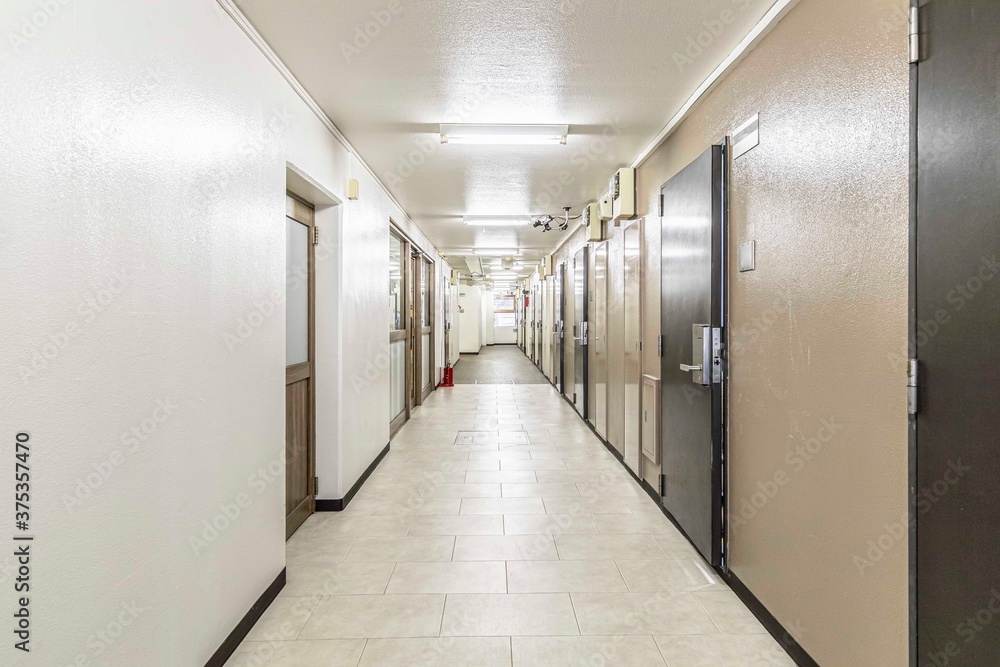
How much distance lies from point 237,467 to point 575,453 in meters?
3.50

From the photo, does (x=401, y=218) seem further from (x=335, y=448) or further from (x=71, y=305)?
(x=71, y=305)

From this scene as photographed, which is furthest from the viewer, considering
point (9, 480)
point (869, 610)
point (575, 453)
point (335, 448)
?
point (575, 453)

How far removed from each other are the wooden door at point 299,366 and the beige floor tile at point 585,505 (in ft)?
5.39

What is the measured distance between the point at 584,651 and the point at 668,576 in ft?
2.61

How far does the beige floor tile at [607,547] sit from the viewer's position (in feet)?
9.10

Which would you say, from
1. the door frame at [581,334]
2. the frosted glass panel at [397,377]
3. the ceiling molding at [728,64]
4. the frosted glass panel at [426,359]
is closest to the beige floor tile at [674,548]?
the ceiling molding at [728,64]

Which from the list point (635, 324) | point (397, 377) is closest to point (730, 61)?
point (635, 324)

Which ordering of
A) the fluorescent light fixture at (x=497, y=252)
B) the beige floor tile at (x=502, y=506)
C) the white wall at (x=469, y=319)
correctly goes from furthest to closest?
1. the white wall at (x=469, y=319)
2. the fluorescent light fixture at (x=497, y=252)
3. the beige floor tile at (x=502, y=506)

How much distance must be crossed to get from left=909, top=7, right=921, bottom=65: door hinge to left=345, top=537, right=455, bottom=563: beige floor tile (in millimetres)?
2790

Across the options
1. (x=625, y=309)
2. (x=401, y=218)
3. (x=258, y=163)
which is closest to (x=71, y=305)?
(x=258, y=163)

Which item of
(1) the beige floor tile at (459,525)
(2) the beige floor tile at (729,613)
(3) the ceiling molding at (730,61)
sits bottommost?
(2) the beige floor tile at (729,613)

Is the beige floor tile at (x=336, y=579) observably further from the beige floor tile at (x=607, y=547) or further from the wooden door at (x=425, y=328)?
the wooden door at (x=425, y=328)

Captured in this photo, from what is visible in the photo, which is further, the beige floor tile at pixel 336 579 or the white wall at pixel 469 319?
the white wall at pixel 469 319

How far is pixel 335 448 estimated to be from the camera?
3.44m
